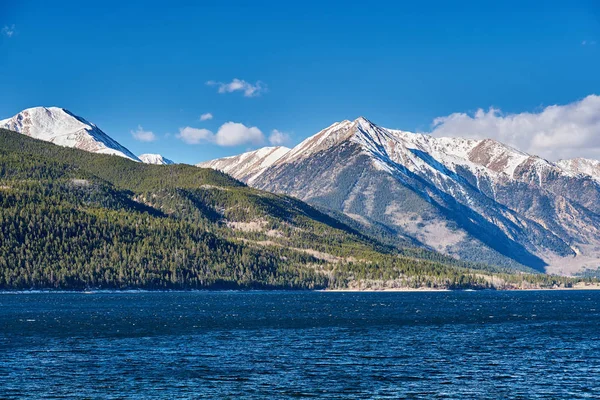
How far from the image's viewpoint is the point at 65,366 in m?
118

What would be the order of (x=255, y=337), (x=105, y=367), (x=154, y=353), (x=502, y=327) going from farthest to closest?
(x=502, y=327) < (x=255, y=337) < (x=154, y=353) < (x=105, y=367)

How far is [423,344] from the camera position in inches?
5955

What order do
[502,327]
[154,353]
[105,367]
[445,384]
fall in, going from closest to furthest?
[445,384] < [105,367] < [154,353] < [502,327]

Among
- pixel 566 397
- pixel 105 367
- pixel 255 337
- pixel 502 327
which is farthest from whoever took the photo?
pixel 502 327

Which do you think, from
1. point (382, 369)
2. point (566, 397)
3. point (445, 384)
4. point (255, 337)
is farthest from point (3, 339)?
point (566, 397)

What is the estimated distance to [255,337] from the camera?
163 m

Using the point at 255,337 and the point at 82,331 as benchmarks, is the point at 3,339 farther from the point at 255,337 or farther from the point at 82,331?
the point at 255,337

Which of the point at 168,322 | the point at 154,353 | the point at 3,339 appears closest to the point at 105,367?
the point at 154,353

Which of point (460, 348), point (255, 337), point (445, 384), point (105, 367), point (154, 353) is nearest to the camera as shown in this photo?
point (445, 384)

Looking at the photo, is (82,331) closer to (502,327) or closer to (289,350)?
(289,350)

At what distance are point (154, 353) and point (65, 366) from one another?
1856 centimetres

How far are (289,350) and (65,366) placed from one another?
129 feet

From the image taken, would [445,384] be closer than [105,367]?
Yes

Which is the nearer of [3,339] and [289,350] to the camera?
[289,350]
